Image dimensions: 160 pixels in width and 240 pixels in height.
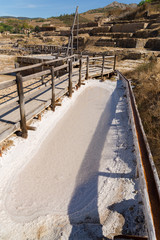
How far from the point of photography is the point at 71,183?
151 inches

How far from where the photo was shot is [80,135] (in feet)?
18.5

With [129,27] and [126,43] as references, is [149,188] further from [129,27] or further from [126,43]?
[129,27]

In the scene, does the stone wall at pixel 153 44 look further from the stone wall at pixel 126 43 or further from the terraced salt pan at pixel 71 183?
the terraced salt pan at pixel 71 183

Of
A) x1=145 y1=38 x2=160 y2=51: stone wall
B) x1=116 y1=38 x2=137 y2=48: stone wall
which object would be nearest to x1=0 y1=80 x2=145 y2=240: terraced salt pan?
x1=145 y1=38 x2=160 y2=51: stone wall

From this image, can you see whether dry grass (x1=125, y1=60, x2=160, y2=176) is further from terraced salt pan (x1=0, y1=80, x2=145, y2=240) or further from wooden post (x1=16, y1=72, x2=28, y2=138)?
wooden post (x1=16, y1=72, x2=28, y2=138)

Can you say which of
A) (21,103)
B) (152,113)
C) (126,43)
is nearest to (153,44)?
(126,43)

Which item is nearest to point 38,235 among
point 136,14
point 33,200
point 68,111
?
point 33,200

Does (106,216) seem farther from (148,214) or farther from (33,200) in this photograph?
(33,200)

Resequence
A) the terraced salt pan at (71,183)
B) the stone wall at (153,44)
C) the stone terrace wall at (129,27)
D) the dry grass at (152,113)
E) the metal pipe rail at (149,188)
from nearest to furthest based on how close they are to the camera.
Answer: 1. the metal pipe rail at (149,188)
2. the terraced salt pan at (71,183)
3. the dry grass at (152,113)
4. the stone wall at (153,44)
5. the stone terrace wall at (129,27)

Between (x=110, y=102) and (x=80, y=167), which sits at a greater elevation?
(x=110, y=102)

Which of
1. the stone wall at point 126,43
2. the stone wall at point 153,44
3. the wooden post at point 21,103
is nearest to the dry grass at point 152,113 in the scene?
the wooden post at point 21,103

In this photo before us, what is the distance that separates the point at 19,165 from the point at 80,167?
144 cm

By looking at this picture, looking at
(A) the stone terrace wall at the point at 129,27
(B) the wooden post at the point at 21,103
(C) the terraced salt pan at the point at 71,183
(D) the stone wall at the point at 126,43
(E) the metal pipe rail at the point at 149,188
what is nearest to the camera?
(E) the metal pipe rail at the point at 149,188

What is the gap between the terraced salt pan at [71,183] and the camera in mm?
2859
